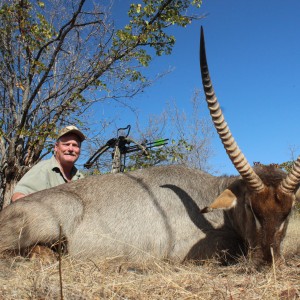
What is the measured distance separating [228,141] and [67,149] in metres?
3.75

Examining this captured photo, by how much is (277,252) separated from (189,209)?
150cm

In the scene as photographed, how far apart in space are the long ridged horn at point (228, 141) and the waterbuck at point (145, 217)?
0.04 ft

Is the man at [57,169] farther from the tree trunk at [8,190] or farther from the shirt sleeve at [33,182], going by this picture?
the tree trunk at [8,190]

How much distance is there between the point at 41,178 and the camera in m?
7.14

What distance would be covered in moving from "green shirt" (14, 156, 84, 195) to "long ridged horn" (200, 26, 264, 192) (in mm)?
3724

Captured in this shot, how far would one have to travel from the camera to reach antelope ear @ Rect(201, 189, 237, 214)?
Result: 469 centimetres

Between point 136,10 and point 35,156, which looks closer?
point 136,10

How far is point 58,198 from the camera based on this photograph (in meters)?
5.33

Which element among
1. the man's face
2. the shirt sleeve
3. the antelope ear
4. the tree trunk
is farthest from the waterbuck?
the tree trunk

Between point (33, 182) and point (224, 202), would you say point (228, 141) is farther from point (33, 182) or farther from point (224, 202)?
point (33, 182)

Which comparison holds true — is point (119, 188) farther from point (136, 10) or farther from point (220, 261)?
point (136, 10)

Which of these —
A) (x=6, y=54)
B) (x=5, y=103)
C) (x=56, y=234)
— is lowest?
(x=56, y=234)

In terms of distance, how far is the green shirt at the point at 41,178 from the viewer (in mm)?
7004

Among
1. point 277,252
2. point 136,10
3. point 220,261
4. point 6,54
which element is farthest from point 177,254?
point 6,54
